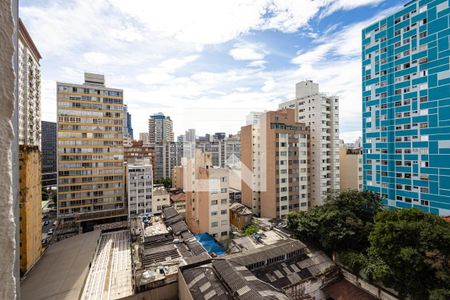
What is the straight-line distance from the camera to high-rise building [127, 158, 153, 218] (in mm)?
27203

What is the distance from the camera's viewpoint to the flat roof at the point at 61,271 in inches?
453

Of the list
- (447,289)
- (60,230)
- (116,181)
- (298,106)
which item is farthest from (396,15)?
(60,230)

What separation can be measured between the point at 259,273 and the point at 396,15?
27807 mm

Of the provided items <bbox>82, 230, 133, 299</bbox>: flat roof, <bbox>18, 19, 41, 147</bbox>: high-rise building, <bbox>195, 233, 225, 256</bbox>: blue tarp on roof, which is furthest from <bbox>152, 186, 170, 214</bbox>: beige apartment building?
<bbox>18, 19, 41, 147</bbox>: high-rise building

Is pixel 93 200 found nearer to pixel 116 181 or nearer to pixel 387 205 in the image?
pixel 116 181

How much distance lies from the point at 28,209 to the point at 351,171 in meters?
36.6

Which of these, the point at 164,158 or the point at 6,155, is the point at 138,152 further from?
the point at 6,155

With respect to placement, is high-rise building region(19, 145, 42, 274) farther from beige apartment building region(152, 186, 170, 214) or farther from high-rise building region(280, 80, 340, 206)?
high-rise building region(280, 80, 340, 206)

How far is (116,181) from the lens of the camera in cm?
2777

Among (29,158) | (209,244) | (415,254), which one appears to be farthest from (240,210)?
(29,158)

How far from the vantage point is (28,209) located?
15.9 metres

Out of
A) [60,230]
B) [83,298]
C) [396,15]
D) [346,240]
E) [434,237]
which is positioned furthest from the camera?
[60,230]

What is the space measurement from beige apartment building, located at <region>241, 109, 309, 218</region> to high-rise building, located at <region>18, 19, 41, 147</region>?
24.4 metres

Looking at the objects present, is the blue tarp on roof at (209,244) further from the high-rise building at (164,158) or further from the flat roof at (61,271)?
the high-rise building at (164,158)
